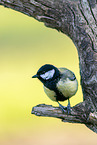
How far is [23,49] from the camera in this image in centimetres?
666

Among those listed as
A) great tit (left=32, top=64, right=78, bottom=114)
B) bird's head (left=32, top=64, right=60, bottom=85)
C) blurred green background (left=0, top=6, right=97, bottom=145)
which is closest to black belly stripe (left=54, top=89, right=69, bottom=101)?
great tit (left=32, top=64, right=78, bottom=114)

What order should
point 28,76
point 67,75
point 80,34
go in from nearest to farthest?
1. point 80,34
2. point 67,75
3. point 28,76

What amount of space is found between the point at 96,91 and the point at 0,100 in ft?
10.5

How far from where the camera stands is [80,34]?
247 cm

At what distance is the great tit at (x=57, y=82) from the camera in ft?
8.23

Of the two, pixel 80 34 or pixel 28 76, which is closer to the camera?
pixel 80 34

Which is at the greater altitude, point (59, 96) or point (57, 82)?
point (57, 82)

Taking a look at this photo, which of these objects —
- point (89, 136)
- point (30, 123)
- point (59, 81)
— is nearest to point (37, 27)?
point (30, 123)

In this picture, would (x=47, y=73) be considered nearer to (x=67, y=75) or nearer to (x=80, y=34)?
(x=67, y=75)

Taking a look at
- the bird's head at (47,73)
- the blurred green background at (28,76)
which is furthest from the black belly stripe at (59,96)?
the blurred green background at (28,76)

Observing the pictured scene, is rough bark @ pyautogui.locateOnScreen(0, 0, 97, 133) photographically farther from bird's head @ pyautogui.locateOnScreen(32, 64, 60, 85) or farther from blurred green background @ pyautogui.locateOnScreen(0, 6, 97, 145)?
blurred green background @ pyautogui.locateOnScreen(0, 6, 97, 145)

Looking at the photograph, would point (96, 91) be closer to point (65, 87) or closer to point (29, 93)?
point (65, 87)

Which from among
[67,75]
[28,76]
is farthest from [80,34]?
[28,76]

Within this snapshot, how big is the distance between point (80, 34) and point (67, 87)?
1.36ft
